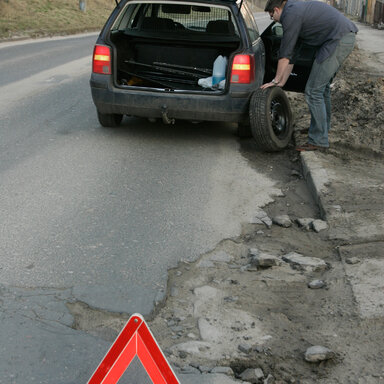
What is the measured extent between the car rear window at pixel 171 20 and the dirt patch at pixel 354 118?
5.31 feet

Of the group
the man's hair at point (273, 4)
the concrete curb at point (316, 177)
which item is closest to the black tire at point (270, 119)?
the concrete curb at point (316, 177)

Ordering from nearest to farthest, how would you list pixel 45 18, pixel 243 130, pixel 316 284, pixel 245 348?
pixel 245 348
pixel 316 284
pixel 243 130
pixel 45 18

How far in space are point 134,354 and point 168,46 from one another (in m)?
6.55

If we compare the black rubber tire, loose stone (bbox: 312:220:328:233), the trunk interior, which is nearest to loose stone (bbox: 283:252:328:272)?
loose stone (bbox: 312:220:328:233)

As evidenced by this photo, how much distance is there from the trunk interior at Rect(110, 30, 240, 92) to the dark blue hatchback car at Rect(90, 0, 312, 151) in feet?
0.04

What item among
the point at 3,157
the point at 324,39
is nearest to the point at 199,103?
the point at 324,39

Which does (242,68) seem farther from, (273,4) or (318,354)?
(318,354)

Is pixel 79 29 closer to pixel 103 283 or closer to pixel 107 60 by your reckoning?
pixel 107 60

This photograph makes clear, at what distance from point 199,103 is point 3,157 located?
7.25 feet

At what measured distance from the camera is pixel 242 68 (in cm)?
Result: 711

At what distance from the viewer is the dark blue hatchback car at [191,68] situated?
7.14 meters

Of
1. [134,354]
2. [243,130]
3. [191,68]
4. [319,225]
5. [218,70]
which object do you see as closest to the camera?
[134,354]

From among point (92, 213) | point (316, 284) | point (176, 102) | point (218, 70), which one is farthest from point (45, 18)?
point (316, 284)

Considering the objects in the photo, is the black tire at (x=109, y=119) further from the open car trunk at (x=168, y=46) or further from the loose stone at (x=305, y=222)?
the loose stone at (x=305, y=222)
